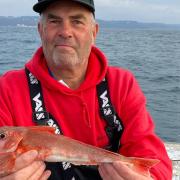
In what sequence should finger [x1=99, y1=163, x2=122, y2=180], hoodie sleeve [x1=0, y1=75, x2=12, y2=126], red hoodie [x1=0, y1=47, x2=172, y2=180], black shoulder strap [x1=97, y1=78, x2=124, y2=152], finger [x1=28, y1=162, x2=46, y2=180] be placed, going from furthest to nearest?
1. black shoulder strap [x1=97, y1=78, x2=124, y2=152]
2. red hoodie [x1=0, y1=47, x2=172, y2=180]
3. hoodie sleeve [x1=0, y1=75, x2=12, y2=126]
4. finger [x1=99, y1=163, x2=122, y2=180]
5. finger [x1=28, y1=162, x2=46, y2=180]

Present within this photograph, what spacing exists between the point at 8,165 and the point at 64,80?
4.34 ft

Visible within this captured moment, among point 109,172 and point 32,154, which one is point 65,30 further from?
point 109,172

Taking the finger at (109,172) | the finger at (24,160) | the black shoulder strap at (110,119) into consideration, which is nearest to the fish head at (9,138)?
the finger at (24,160)

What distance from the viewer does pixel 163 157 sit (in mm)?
4156

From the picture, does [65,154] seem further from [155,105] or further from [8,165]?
[155,105]

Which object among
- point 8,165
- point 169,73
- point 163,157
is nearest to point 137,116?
point 163,157

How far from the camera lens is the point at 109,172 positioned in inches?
139

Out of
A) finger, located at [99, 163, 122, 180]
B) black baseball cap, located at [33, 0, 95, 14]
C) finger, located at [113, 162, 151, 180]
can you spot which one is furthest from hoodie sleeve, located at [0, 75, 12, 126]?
finger, located at [113, 162, 151, 180]

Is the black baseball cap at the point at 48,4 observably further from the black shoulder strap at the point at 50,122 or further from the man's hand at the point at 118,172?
the man's hand at the point at 118,172

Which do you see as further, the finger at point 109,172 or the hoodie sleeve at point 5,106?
the hoodie sleeve at point 5,106

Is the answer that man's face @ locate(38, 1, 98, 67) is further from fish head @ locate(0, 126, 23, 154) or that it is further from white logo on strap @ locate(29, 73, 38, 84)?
fish head @ locate(0, 126, 23, 154)

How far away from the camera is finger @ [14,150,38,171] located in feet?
10.7

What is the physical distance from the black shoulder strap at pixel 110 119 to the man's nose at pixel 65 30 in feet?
2.14

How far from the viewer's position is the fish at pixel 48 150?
10.9 feet
